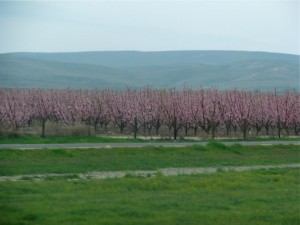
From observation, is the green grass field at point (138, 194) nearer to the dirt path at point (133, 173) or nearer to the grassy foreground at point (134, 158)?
the grassy foreground at point (134, 158)

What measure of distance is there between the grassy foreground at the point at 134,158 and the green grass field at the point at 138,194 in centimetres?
4

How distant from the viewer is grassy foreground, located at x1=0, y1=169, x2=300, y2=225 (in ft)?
42.6

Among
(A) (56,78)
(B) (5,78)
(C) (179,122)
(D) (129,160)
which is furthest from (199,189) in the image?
(A) (56,78)

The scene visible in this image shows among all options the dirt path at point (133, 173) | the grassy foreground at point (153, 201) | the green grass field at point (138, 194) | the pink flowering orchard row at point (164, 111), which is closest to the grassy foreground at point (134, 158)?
the green grass field at point (138, 194)

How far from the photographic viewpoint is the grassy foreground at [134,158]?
2423cm

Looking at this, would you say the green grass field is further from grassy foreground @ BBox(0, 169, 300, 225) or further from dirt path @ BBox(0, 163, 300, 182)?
dirt path @ BBox(0, 163, 300, 182)

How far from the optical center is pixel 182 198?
52.3 ft

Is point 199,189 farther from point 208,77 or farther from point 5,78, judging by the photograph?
point 208,77

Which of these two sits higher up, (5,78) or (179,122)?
(5,78)

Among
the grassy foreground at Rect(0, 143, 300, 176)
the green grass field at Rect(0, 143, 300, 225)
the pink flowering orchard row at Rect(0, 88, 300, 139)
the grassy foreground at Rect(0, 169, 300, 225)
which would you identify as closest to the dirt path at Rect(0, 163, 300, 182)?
the green grass field at Rect(0, 143, 300, 225)

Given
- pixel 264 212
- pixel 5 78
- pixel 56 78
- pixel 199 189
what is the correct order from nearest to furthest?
pixel 264 212, pixel 199 189, pixel 5 78, pixel 56 78

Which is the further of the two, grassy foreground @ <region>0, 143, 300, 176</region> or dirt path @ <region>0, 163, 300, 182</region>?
grassy foreground @ <region>0, 143, 300, 176</region>

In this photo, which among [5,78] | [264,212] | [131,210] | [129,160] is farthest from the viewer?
[5,78]

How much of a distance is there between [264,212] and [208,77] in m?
182
